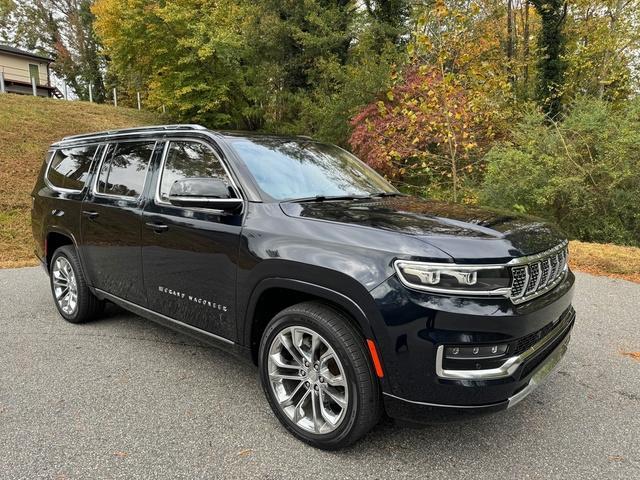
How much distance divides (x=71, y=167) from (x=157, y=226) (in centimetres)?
200

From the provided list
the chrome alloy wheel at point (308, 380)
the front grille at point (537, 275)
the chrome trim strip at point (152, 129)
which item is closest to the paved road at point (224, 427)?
the chrome alloy wheel at point (308, 380)

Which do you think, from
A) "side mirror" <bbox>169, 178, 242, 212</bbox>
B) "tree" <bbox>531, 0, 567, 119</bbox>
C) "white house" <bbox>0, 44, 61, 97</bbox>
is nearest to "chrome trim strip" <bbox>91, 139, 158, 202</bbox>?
"side mirror" <bbox>169, 178, 242, 212</bbox>

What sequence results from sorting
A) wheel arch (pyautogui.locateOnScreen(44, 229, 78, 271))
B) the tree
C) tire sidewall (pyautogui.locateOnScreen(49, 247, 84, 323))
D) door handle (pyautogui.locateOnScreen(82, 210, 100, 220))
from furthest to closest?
the tree
wheel arch (pyautogui.locateOnScreen(44, 229, 78, 271))
tire sidewall (pyautogui.locateOnScreen(49, 247, 84, 323))
door handle (pyautogui.locateOnScreen(82, 210, 100, 220))

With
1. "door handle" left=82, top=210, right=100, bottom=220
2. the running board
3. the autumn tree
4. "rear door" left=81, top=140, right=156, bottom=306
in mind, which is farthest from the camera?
the autumn tree

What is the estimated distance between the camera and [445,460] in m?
2.62

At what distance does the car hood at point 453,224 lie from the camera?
2.40 metres

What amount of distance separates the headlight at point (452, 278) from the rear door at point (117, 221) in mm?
2373

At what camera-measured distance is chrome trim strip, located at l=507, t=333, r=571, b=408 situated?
2.46 meters

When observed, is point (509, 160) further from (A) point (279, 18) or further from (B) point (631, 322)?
(A) point (279, 18)

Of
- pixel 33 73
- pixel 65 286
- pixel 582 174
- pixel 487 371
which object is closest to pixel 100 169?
pixel 65 286

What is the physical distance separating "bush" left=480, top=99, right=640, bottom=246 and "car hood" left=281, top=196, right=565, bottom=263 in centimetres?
744

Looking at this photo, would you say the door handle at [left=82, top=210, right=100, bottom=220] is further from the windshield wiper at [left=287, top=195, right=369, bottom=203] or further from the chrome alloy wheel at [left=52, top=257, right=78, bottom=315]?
the windshield wiper at [left=287, top=195, right=369, bottom=203]

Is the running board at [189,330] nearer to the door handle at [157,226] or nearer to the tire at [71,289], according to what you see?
the tire at [71,289]

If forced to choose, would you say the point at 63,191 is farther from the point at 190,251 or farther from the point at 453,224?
the point at 453,224
